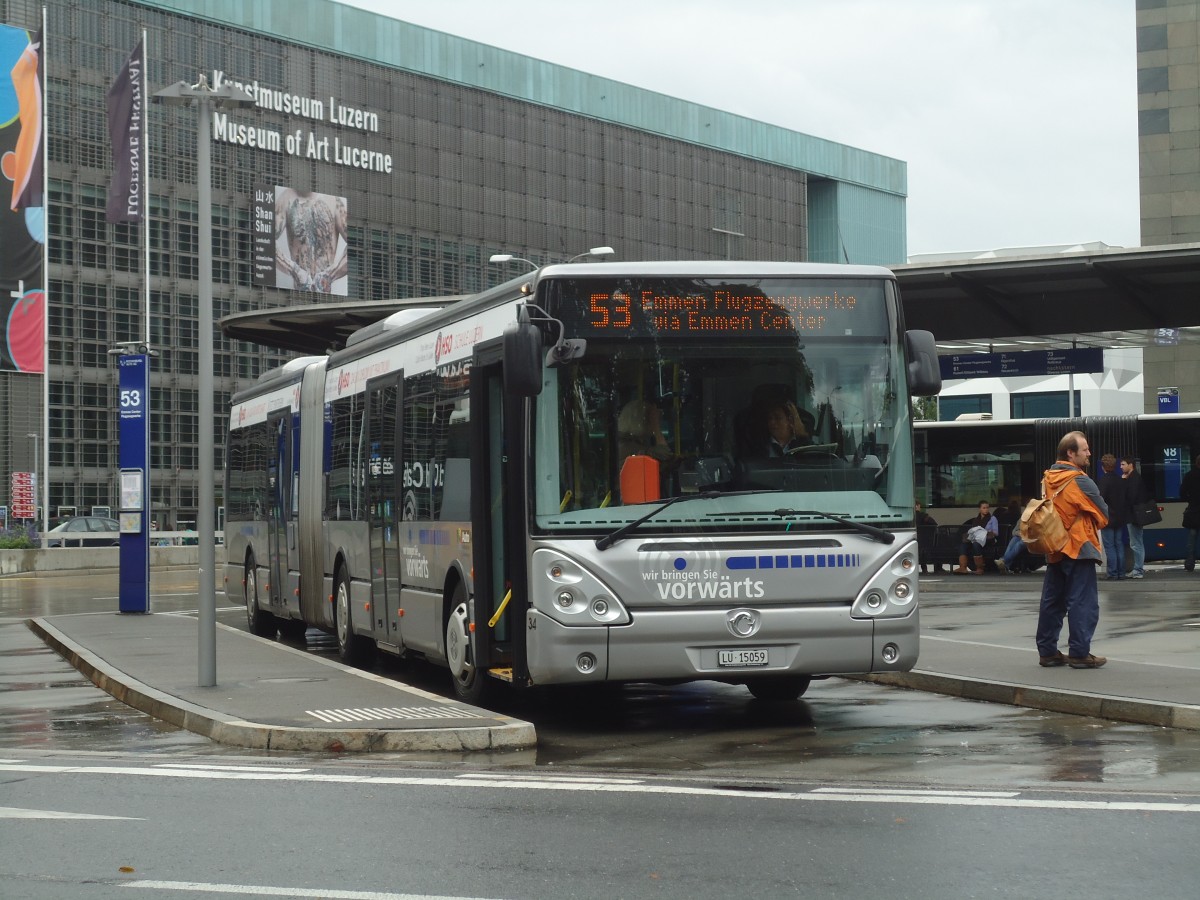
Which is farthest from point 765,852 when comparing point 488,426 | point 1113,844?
point 488,426

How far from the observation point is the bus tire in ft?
55.6

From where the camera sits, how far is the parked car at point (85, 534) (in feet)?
190

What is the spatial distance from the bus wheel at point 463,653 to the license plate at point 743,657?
2.06 metres

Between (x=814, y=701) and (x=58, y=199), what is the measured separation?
73.9 meters

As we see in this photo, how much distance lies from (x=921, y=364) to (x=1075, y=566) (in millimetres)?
3036

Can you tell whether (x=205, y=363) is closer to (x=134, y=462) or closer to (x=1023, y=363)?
(x=134, y=462)

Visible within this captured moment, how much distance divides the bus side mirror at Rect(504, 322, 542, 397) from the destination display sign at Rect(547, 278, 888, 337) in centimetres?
53

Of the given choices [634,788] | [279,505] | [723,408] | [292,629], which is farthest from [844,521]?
[292,629]

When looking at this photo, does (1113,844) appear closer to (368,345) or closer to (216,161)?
(368,345)

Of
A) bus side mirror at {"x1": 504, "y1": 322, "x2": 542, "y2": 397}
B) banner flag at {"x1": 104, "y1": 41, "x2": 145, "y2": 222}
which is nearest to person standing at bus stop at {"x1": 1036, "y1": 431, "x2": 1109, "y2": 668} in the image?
bus side mirror at {"x1": 504, "y1": 322, "x2": 542, "y2": 397}

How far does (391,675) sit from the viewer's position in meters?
16.5

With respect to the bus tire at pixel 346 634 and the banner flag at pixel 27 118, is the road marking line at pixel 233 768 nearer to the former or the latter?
the bus tire at pixel 346 634

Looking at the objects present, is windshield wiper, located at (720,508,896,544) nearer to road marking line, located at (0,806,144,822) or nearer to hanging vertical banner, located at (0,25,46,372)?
road marking line, located at (0,806,144,822)

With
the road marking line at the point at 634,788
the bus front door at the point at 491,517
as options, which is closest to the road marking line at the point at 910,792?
the road marking line at the point at 634,788
